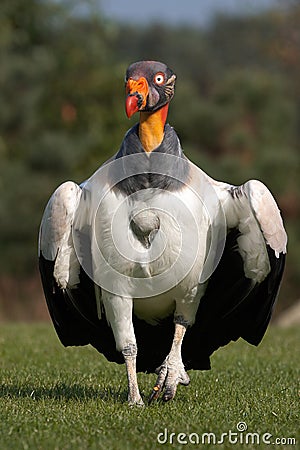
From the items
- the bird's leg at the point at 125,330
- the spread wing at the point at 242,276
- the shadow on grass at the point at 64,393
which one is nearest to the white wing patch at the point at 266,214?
the spread wing at the point at 242,276

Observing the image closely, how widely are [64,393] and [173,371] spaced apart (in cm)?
94

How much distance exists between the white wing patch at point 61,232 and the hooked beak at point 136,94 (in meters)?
0.64

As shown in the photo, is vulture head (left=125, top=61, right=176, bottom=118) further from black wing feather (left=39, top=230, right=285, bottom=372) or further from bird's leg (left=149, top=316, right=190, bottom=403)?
bird's leg (left=149, top=316, right=190, bottom=403)

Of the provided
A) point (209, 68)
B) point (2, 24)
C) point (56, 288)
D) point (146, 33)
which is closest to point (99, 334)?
point (56, 288)

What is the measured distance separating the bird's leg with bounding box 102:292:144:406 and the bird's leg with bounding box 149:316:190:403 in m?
0.13

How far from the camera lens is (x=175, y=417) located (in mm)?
5273

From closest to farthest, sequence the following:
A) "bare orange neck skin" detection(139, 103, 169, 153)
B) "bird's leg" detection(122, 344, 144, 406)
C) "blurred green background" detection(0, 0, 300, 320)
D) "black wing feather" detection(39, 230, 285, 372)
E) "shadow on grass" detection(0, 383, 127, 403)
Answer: "bare orange neck skin" detection(139, 103, 169, 153) < "bird's leg" detection(122, 344, 144, 406) < "black wing feather" detection(39, 230, 285, 372) < "shadow on grass" detection(0, 383, 127, 403) < "blurred green background" detection(0, 0, 300, 320)

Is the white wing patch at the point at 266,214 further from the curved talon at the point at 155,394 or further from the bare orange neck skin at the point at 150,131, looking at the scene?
the curved talon at the point at 155,394

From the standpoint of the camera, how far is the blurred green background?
2252 centimetres

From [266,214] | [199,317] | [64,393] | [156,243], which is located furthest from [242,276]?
[64,393]

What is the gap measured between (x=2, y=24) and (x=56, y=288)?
14.7m

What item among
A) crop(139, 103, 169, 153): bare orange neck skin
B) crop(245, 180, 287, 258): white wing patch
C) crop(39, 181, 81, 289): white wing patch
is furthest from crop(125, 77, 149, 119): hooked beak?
crop(245, 180, 287, 258): white wing patch

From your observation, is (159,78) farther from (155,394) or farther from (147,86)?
(155,394)

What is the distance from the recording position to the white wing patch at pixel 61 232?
5.63m
